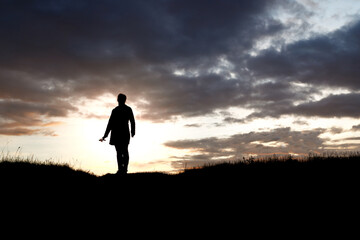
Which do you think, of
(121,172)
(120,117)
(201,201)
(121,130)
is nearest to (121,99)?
(120,117)

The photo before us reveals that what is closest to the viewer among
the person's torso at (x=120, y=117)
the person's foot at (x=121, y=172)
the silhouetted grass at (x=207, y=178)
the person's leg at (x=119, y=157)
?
the silhouetted grass at (x=207, y=178)

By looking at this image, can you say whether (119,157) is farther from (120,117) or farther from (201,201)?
(201,201)

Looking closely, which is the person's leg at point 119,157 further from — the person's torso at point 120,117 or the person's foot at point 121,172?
the person's torso at point 120,117

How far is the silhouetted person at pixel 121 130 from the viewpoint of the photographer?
1401cm

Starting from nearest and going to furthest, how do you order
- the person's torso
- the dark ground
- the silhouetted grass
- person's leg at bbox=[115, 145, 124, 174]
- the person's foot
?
the dark ground → the silhouetted grass → the person's foot → person's leg at bbox=[115, 145, 124, 174] → the person's torso

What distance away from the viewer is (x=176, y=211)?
7793 mm

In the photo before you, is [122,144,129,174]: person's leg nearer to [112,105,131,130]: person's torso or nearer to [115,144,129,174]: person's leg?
[115,144,129,174]: person's leg

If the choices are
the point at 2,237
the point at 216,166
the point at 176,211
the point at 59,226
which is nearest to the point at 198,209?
the point at 176,211

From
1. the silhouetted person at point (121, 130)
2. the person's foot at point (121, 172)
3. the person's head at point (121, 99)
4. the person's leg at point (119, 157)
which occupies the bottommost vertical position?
the person's foot at point (121, 172)

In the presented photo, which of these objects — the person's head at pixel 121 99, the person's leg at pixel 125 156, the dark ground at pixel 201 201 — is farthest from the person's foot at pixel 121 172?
the person's head at pixel 121 99

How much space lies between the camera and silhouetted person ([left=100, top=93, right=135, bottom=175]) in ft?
46.0

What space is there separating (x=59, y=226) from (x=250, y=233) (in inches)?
166

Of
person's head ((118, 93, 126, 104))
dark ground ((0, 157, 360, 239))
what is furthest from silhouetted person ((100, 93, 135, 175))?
dark ground ((0, 157, 360, 239))

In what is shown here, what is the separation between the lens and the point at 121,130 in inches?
555
